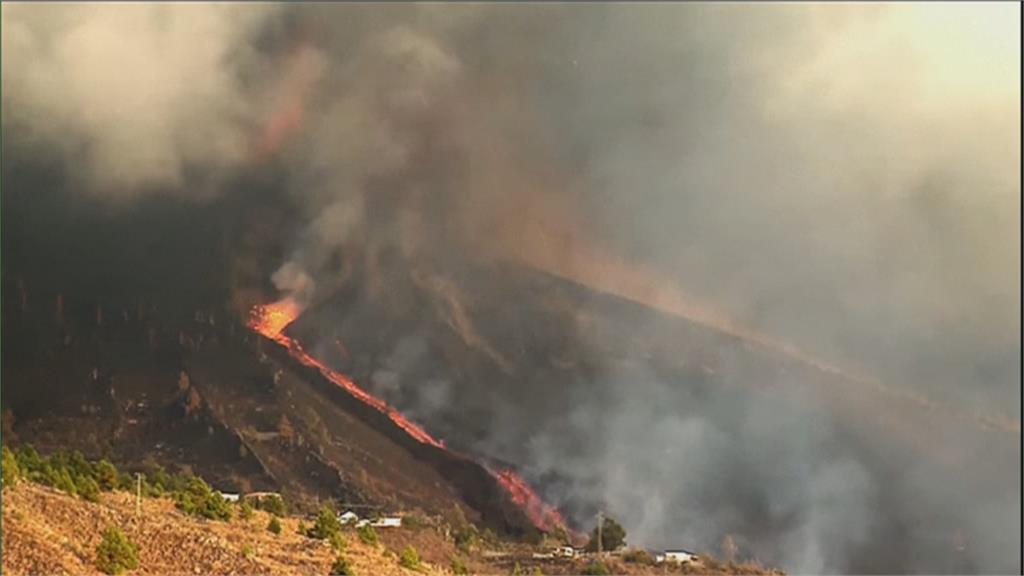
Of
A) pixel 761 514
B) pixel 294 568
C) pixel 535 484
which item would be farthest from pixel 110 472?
pixel 761 514

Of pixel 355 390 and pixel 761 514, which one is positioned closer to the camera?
pixel 761 514

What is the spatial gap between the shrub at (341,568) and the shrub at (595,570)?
2833 cm

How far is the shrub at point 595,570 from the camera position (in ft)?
224

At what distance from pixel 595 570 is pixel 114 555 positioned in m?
42.9

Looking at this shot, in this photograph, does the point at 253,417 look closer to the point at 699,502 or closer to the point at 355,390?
the point at 355,390

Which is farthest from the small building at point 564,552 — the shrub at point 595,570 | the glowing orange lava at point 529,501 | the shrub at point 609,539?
the glowing orange lava at point 529,501

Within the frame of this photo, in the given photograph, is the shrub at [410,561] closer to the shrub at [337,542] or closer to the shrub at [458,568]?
the shrub at [337,542]

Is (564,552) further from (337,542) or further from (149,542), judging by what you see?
(149,542)

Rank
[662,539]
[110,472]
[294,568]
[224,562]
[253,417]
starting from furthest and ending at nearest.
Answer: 1. [253,417]
2. [662,539]
3. [110,472]
4. [294,568]
5. [224,562]

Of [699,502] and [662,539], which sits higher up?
[699,502]

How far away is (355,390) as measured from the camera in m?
179

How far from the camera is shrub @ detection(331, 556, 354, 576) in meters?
41.7

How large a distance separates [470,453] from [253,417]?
36183 mm

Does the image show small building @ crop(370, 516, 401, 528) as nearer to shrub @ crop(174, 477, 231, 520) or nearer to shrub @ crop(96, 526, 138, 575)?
shrub @ crop(174, 477, 231, 520)
